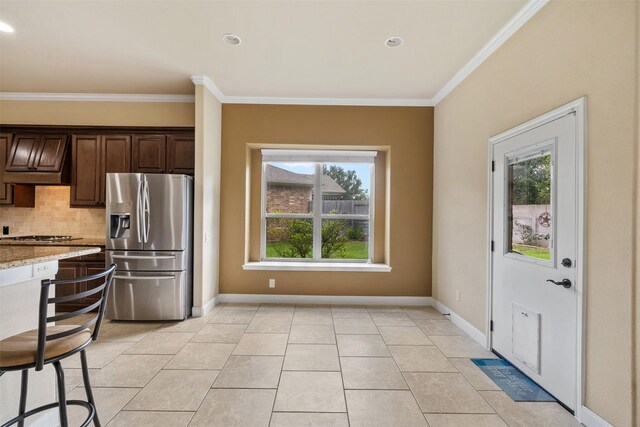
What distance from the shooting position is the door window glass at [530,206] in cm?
223

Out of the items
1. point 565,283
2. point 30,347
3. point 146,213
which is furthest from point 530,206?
point 146,213

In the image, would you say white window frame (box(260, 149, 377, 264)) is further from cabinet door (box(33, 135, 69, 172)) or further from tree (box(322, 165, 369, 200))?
cabinet door (box(33, 135, 69, 172))

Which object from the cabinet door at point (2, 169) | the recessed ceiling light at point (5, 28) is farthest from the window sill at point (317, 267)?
the recessed ceiling light at point (5, 28)

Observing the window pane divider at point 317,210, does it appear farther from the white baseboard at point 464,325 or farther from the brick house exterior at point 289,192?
the white baseboard at point 464,325

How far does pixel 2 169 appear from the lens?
4070 mm

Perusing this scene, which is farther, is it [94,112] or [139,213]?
[94,112]

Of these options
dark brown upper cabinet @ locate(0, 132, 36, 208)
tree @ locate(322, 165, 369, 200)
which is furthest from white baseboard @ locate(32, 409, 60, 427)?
tree @ locate(322, 165, 369, 200)

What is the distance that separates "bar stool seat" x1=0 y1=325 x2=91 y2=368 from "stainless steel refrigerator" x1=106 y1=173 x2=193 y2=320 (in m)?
2.07

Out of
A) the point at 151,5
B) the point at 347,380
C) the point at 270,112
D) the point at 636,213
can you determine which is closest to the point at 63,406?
the point at 347,380

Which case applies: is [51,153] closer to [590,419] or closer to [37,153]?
[37,153]

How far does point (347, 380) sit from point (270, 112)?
137 inches

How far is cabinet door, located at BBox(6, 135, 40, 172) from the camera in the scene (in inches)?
158

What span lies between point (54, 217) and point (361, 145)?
4.50 metres

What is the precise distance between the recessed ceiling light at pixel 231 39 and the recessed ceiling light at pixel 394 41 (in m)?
1.40
